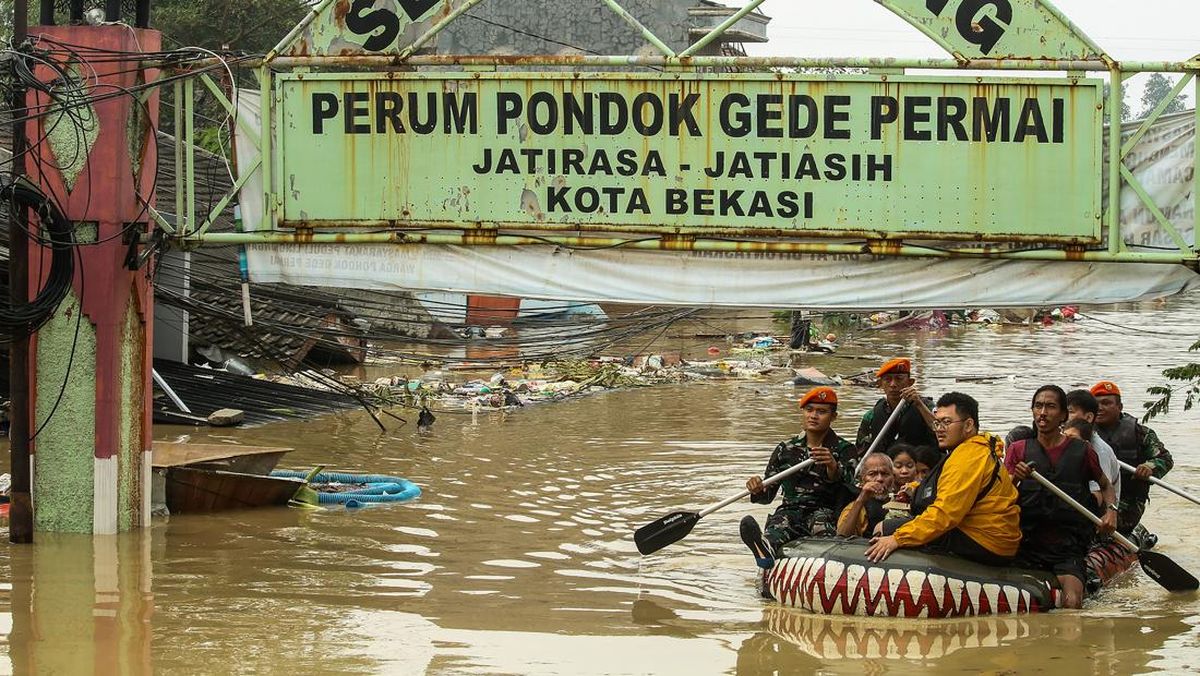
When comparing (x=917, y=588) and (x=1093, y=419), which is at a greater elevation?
(x=1093, y=419)

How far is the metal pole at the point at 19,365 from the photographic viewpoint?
10.7 m

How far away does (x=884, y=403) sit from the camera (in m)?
10.8

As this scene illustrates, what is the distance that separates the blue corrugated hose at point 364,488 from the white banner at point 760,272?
2.87 m

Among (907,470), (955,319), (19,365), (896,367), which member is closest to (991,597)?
(907,470)

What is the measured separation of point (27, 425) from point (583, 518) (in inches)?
182

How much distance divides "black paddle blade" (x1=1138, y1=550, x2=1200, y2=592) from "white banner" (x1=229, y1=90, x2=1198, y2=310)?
65.9 inches

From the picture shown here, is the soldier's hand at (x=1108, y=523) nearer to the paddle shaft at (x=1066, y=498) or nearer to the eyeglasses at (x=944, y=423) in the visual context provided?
the paddle shaft at (x=1066, y=498)

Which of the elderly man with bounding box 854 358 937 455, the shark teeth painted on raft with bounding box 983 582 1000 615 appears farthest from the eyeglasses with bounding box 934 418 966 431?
the elderly man with bounding box 854 358 937 455

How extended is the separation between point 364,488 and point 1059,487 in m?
6.51

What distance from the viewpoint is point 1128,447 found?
11.0 meters

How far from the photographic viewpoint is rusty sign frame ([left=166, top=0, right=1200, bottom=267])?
9.86 metres

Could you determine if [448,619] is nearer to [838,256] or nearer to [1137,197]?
[838,256]

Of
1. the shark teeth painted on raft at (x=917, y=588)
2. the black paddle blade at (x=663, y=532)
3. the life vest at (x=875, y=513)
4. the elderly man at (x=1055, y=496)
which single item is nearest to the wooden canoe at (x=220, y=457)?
the black paddle blade at (x=663, y=532)

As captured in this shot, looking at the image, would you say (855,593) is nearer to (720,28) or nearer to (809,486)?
(809,486)
